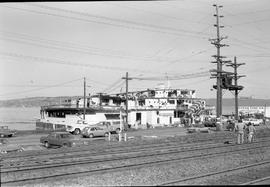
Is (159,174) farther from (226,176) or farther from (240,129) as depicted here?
(240,129)

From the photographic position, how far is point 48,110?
276ft

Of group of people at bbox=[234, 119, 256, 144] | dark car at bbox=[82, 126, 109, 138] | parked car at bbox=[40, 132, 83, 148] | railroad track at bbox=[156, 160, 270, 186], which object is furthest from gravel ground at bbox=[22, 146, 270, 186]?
dark car at bbox=[82, 126, 109, 138]

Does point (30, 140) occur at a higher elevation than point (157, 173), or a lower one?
lower

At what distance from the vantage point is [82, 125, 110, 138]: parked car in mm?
44250

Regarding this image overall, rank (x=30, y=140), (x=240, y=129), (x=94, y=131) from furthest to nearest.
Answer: (x=94, y=131) < (x=30, y=140) < (x=240, y=129)

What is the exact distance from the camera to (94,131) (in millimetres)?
44594

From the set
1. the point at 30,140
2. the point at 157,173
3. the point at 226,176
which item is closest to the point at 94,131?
the point at 30,140

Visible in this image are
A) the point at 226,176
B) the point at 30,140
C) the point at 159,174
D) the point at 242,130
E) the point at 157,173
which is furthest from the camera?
the point at 30,140

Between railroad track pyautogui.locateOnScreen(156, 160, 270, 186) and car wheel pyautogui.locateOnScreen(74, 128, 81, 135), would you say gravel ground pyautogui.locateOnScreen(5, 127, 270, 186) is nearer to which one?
railroad track pyautogui.locateOnScreen(156, 160, 270, 186)

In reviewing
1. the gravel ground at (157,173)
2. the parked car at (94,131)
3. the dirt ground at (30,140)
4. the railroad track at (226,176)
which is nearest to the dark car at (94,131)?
the parked car at (94,131)

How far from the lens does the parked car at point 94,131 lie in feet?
145

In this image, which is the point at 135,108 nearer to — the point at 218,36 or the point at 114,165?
the point at 218,36

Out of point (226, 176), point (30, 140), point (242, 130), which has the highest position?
point (242, 130)

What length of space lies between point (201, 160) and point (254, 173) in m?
4.58
